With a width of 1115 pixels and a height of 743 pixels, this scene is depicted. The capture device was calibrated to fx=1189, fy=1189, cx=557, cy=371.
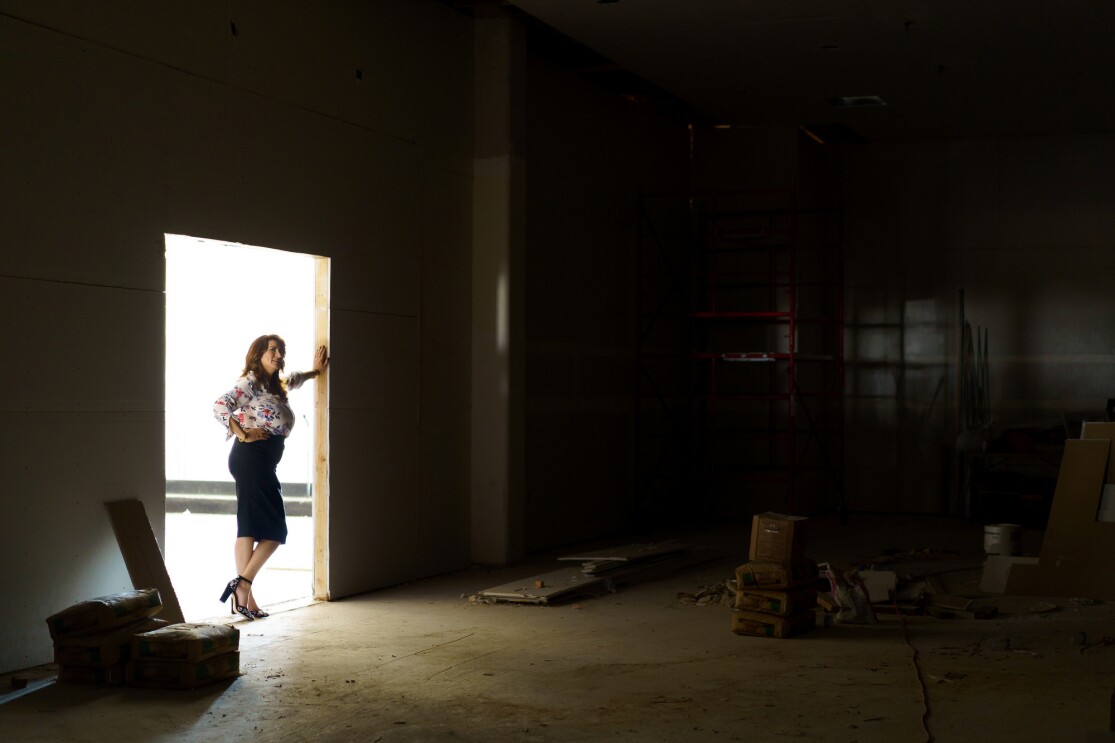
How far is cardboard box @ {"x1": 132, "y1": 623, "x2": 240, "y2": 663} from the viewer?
5.18m

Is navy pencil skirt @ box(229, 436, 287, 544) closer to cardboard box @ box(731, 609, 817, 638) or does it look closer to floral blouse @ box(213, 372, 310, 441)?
floral blouse @ box(213, 372, 310, 441)

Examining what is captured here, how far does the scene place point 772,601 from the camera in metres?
6.48

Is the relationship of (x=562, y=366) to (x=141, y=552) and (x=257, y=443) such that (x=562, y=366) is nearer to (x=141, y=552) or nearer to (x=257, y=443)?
(x=257, y=443)

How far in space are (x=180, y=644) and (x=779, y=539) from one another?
3.26m

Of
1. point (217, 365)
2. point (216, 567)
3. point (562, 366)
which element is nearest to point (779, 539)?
point (562, 366)

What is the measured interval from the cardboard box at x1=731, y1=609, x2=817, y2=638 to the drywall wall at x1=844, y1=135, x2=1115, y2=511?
276 inches

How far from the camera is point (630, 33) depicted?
8883mm

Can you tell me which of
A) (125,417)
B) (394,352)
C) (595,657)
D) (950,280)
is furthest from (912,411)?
(125,417)

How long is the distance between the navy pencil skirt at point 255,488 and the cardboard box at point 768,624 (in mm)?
2705

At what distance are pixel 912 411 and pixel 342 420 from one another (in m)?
7.73

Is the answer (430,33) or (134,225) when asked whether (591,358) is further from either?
(134,225)

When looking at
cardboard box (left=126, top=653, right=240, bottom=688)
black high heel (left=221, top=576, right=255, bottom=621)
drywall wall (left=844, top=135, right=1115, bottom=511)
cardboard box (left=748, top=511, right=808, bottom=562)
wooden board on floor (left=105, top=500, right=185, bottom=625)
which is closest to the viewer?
cardboard box (left=126, top=653, right=240, bottom=688)

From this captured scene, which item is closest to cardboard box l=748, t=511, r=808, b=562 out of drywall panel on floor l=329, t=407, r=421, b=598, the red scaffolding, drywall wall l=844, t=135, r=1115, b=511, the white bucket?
the white bucket

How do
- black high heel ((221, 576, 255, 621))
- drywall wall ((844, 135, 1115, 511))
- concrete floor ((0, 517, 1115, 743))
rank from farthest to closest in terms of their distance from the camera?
drywall wall ((844, 135, 1115, 511)) → black high heel ((221, 576, 255, 621)) → concrete floor ((0, 517, 1115, 743))
